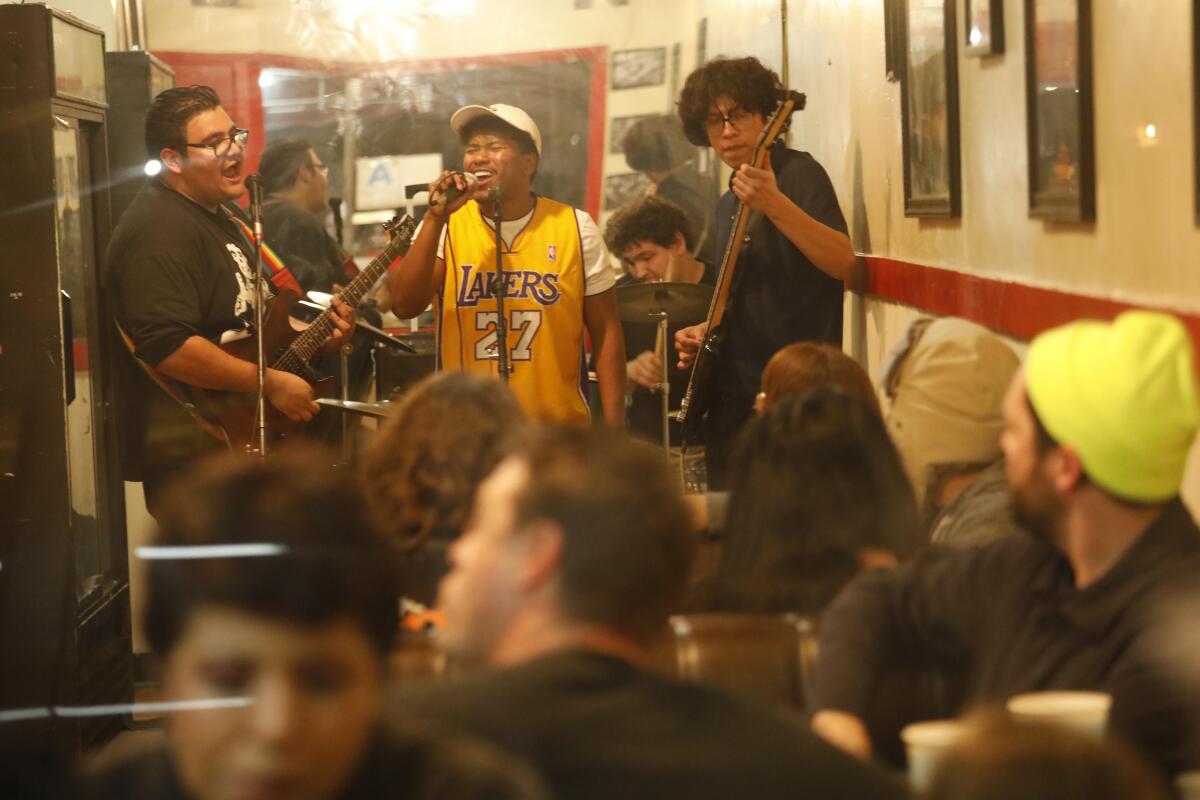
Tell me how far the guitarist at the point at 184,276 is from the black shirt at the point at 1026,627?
2.43 metres

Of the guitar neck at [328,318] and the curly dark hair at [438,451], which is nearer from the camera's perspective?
the curly dark hair at [438,451]

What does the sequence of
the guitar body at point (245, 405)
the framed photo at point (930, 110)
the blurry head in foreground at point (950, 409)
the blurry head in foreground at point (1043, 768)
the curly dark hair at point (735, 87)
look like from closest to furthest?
the blurry head in foreground at point (1043, 768), the blurry head in foreground at point (950, 409), the framed photo at point (930, 110), the guitar body at point (245, 405), the curly dark hair at point (735, 87)

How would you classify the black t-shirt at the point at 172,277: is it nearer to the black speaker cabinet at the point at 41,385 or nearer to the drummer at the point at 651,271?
the black speaker cabinet at the point at 41,385

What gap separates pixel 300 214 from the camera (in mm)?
5477

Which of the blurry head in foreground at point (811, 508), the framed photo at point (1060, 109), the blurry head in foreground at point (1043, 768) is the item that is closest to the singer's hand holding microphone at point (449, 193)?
the framed photo at point (1060, 109)

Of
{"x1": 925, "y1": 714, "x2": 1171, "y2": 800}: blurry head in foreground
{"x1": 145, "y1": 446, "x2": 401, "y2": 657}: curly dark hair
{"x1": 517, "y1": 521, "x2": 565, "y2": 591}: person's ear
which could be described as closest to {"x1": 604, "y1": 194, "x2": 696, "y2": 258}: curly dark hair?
{"x1": 517, "y1": 521, "x2": 565, "y2": 591}: person's ear

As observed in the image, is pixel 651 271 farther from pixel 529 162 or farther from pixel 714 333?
pixel 529 162

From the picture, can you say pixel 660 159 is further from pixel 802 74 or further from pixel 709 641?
pixel 709 641

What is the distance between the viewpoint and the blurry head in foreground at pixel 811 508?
1970 mm

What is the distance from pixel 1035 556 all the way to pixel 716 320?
2.46 meters

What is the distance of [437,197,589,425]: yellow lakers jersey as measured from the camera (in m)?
3.94

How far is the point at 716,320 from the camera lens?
4156 millimetres

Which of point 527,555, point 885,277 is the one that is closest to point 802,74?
point 885,277

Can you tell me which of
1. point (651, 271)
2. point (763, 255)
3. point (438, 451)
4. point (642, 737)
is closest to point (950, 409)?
point (438, 451)
